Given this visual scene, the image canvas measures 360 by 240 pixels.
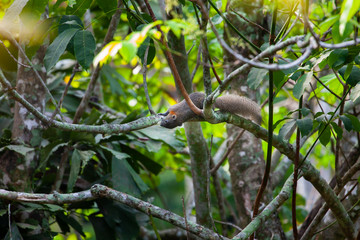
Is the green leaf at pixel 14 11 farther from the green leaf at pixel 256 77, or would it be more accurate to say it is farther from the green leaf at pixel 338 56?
the green leaf at pixel 338 56

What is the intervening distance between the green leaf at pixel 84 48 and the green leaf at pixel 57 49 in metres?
0.04

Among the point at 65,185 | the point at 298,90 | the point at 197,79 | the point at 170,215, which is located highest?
the point at 197,79

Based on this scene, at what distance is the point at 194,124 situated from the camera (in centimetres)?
285

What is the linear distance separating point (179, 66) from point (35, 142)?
1.31 m

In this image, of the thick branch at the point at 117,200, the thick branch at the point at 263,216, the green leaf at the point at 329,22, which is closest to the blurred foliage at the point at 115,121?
the green leaf at the point at 329,22

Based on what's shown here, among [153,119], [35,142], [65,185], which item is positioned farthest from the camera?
[65,185]

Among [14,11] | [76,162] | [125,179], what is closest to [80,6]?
[14,11]

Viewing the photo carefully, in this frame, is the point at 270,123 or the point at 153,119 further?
the point at 153,119

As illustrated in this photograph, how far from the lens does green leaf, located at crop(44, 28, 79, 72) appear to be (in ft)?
6.25

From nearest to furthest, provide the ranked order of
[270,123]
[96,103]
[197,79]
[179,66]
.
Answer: [270,123], [179,66], [96,103], [197,79]

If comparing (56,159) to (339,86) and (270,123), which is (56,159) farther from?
(339,86)

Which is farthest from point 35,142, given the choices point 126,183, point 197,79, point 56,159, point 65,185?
point 197,79

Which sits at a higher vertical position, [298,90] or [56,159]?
[298,90]

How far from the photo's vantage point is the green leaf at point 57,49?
191 centimetres
